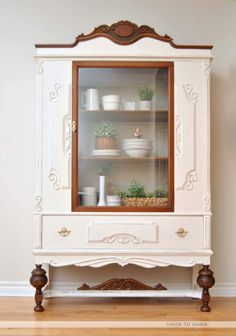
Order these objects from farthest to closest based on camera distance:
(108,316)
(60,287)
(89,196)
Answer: (60,287), (89,196), (108,316)

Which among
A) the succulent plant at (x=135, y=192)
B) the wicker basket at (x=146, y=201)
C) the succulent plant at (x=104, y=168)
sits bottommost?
the wicker basket at (x=146, y=201)

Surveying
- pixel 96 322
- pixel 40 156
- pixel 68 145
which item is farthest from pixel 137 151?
pixel 96 322

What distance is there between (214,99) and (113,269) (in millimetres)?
1397

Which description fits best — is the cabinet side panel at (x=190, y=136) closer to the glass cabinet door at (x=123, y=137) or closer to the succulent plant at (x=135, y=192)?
the glass cabinet door at (x=123, y=137)

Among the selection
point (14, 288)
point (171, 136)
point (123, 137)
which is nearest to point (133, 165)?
point (123, 137)

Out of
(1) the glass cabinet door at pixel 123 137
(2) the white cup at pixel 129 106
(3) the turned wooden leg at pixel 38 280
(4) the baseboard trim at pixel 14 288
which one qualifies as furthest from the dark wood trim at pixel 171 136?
(4) the baseboard trim at pixel 14 288

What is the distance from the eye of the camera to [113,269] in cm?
277

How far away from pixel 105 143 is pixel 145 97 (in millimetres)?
389

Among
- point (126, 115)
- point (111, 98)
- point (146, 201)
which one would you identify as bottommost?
point (146, 201)

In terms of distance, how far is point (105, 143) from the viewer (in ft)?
8.27

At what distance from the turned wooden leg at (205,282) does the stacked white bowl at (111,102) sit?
114 centimetres

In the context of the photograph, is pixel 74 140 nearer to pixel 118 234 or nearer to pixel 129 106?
pixel 129 106

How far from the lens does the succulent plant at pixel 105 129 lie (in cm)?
252

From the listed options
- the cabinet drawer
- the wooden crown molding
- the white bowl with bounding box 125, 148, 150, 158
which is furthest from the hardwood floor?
the wooden crown molding
